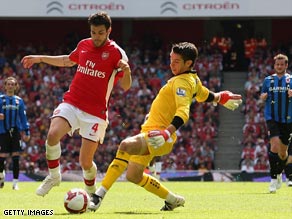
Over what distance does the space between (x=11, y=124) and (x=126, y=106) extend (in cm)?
1225

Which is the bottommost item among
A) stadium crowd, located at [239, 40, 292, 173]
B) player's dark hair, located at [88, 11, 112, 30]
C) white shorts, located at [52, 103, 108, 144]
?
stadium crowd, located at [239, 40, 292, 173]

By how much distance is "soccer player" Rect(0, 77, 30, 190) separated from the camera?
17.3 m

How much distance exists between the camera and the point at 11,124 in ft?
57.7

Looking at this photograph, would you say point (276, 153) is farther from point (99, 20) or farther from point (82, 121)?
point (99, 20)

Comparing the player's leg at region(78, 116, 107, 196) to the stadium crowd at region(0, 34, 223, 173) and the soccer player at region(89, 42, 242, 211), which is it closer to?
the soccer player at region(89, 42, 242, 211)

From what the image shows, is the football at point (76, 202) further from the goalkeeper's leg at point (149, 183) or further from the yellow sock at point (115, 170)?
the goalkeeper's leg at point (149, 183)

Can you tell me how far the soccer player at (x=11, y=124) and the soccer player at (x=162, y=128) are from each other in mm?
8053

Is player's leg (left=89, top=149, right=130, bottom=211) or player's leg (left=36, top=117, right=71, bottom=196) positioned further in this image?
player's leg (left=36, top=117, right=71, bottom=196)
